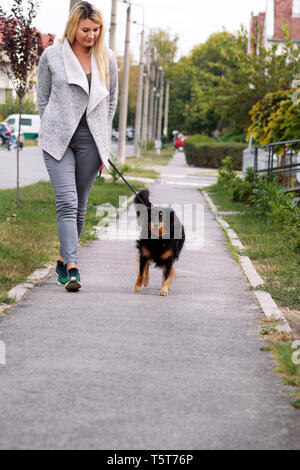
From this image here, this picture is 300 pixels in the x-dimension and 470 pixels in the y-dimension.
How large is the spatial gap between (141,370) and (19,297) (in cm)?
228

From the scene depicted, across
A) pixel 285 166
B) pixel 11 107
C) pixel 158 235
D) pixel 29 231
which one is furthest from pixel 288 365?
pixel 11 107

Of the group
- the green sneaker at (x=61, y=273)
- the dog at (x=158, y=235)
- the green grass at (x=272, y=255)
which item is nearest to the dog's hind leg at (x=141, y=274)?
the dog at (x=158, y=235)

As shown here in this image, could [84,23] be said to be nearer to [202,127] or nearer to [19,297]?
[19,297]

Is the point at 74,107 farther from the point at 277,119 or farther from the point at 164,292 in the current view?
the point at 277,119

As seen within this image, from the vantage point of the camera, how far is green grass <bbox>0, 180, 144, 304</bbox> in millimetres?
7983

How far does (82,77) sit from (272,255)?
4.06 m

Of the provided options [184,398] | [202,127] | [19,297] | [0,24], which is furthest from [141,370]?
[202,127]

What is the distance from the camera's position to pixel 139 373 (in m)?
4.68

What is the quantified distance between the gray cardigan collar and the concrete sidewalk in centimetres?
164

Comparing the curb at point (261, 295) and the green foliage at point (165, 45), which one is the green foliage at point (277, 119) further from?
the green foliage at point (165, 45)

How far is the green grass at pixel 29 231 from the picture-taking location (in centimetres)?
798

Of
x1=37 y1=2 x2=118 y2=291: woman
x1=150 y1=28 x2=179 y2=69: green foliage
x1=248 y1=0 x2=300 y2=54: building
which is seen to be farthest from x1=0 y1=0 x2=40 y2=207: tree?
x1=150 y1=28 x2=179 y2=69: green foliage

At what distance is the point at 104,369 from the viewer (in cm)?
473

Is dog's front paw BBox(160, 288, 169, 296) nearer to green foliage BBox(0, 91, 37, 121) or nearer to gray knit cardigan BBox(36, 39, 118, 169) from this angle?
gray knit cardigan BBox(36, 39, 118, 169)
